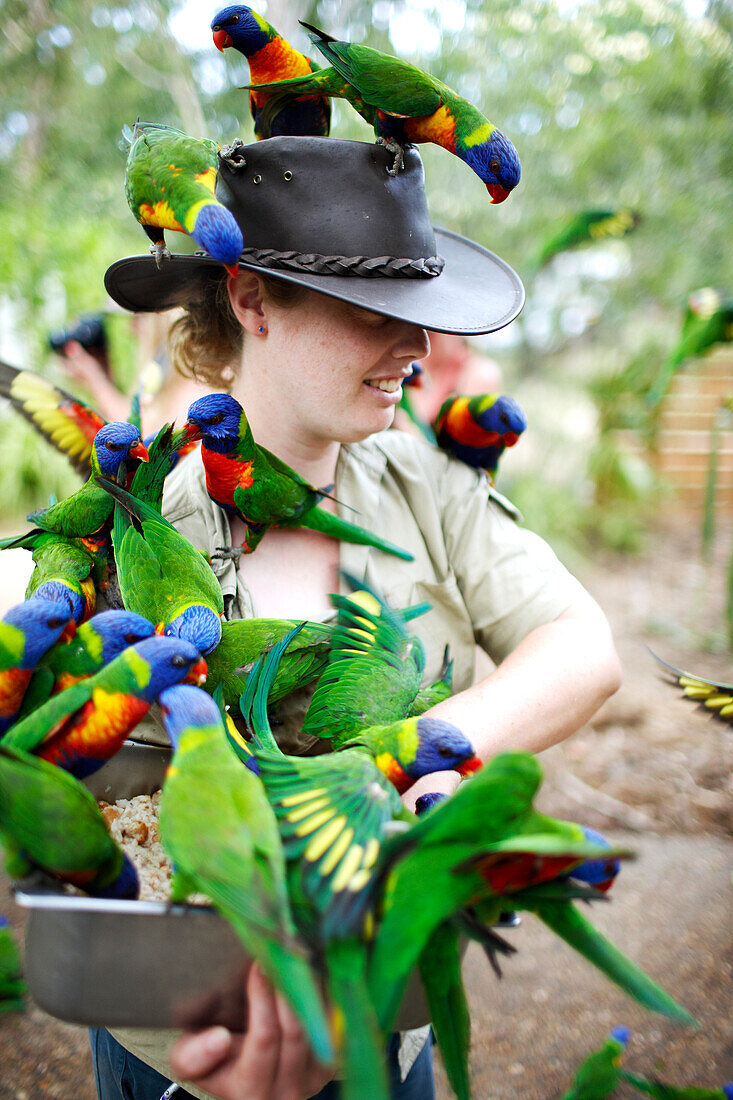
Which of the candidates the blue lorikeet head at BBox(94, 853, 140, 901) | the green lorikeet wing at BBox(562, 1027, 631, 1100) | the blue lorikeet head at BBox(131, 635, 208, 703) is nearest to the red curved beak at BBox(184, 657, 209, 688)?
the blue lorikeet head at BBox(131, 635, 208, 703)

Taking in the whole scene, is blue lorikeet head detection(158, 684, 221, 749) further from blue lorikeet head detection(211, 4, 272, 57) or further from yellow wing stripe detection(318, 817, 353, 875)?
blue lorikeet head detection(211, 4, 272, 57)

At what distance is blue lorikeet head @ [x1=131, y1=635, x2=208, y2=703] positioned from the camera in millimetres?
883

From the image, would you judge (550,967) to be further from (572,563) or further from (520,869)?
(572,563)

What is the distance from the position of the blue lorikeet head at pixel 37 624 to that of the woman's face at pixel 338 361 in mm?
578

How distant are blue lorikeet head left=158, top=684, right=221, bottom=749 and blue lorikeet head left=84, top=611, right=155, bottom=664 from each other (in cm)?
10

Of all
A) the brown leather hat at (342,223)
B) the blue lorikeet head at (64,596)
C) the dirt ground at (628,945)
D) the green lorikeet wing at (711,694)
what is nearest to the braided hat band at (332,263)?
the brown leather hat at (342,223)

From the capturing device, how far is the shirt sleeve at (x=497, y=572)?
4.77ft

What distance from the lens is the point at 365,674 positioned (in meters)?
1.15

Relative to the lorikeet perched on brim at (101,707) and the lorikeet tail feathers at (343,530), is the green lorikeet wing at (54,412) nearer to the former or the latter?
the lorikeet tail feathers at (343,530)

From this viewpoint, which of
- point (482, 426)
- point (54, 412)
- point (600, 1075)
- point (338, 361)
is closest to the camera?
point (338, 361)

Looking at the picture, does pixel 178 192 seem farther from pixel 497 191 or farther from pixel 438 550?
pixel 438 550

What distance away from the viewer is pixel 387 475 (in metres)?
1.56

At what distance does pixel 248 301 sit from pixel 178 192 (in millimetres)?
276

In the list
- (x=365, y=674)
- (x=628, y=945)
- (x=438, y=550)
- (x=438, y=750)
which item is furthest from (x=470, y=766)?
(x=628, y=945)
